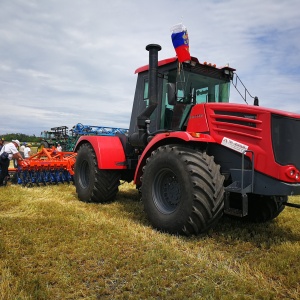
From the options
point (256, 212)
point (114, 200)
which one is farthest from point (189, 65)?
point (114, 200)

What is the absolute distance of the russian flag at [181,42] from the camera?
4704 millimetres

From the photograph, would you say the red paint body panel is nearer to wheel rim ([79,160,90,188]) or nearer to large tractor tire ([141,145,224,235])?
large tractor tire ([141,145,224,235])

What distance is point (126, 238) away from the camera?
4.00m

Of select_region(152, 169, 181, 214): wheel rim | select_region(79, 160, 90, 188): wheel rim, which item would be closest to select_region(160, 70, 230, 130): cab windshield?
select_region(152, 169, 181, 214): wheel rim

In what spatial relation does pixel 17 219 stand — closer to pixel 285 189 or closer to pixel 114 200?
pixel 114 200

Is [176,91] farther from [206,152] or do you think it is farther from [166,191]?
[166,191]

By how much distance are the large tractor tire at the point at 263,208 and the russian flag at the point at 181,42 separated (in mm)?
2340

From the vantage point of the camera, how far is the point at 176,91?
16.0 feet

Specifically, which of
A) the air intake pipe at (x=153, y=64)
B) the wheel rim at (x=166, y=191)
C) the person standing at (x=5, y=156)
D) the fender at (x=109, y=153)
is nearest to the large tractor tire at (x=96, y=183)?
the fender at (x=109, y=153)

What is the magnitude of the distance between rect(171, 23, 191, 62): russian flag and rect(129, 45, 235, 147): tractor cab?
20 cm

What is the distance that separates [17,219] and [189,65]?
11.8 feet

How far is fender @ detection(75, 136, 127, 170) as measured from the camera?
6.15m

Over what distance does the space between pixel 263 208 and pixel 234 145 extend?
4.80 ft

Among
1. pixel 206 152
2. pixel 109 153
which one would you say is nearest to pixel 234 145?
pixel 206 152
